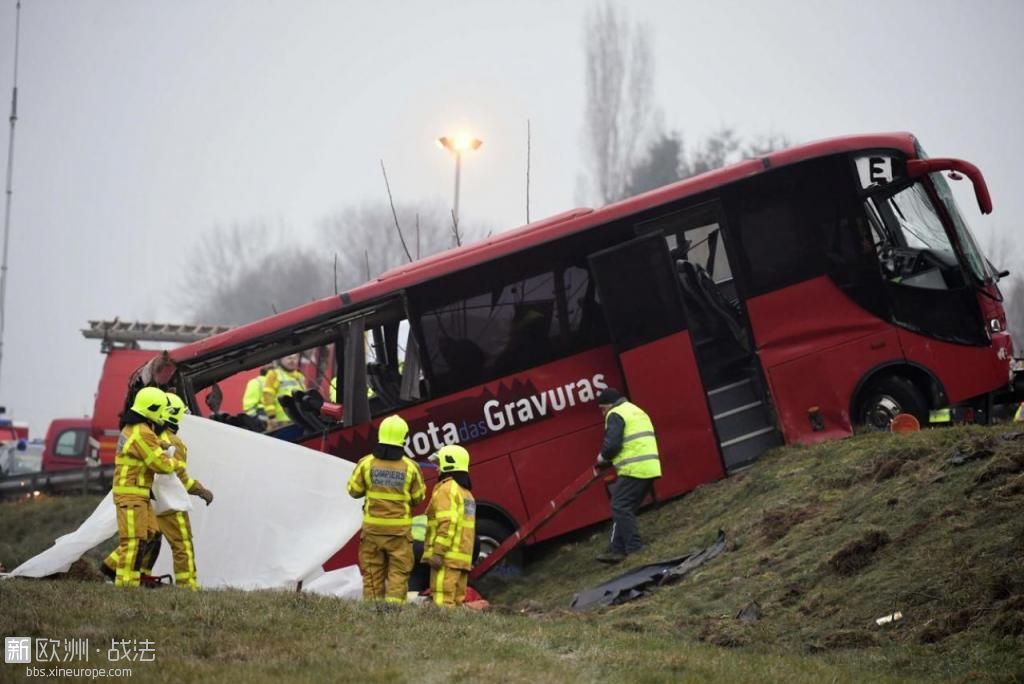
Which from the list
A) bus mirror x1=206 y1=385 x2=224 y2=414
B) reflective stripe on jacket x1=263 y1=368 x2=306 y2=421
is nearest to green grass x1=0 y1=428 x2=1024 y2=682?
bus mirror x1=206 y1=385 x2=224 y2=414

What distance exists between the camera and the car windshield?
14.7 meters

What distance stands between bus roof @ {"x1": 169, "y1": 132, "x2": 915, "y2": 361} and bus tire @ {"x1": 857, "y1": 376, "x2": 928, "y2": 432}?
8.26 feet

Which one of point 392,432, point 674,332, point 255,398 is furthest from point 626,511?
point 255,398

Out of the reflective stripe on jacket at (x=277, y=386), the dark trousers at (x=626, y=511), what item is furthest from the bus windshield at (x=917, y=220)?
the reflective stripe on jacket at (x=277, y=386)

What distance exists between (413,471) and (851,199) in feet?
19.5

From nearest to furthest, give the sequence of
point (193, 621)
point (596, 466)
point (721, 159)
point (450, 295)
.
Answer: point (193, 621) < point (596, 466) < point (450, 295) < point (721, 159)

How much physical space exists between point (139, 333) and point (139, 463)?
1833 cm

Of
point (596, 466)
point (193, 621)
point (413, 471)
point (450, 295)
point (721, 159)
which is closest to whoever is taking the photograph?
point (193, 621)

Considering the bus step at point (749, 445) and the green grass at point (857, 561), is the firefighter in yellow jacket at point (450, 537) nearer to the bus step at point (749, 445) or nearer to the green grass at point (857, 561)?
the green grass at point (857, 561)

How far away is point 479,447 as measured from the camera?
1421 cm

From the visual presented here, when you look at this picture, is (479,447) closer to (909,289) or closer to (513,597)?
(513,597)

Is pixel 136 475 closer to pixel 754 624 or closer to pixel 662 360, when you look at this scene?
pixel 754 624

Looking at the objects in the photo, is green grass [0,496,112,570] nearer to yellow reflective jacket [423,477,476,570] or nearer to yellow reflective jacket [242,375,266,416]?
yellow reflective jacket [242,375,266,416]

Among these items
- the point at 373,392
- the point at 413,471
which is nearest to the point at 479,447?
the point at 373,392
